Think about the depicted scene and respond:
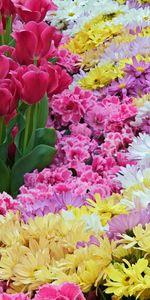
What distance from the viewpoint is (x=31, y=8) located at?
2.48m

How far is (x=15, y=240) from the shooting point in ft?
5.28

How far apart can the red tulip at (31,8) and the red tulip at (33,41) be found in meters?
0.20

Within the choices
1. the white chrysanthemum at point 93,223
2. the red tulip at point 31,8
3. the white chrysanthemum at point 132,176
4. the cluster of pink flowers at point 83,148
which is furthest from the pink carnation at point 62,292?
the red tulip at point 31,8

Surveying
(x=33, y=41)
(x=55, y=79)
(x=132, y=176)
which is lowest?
(x=132, y=176)

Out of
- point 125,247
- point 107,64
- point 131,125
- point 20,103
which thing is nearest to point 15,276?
point 125,247

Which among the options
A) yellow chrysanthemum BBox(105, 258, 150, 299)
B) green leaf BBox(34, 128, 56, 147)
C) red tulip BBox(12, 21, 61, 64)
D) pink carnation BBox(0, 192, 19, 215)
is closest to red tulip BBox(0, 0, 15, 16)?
red tulip BBox(12, 21, 61, 64)

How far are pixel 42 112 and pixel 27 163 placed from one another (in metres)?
0.21

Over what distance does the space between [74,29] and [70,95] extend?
149 cm

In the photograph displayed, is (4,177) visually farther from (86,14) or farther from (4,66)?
(86,14)

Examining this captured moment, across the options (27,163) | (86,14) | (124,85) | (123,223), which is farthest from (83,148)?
(86,14)

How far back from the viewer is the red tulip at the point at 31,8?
8.07 feet

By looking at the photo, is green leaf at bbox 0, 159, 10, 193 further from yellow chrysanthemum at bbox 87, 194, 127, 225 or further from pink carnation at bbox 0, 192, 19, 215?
yellow chrysanthemum at bbox 87, 194, 127, 225

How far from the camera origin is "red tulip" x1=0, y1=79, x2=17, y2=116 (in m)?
2.07

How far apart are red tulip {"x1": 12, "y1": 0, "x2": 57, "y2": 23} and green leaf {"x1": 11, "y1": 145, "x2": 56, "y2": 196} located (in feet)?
1.54
